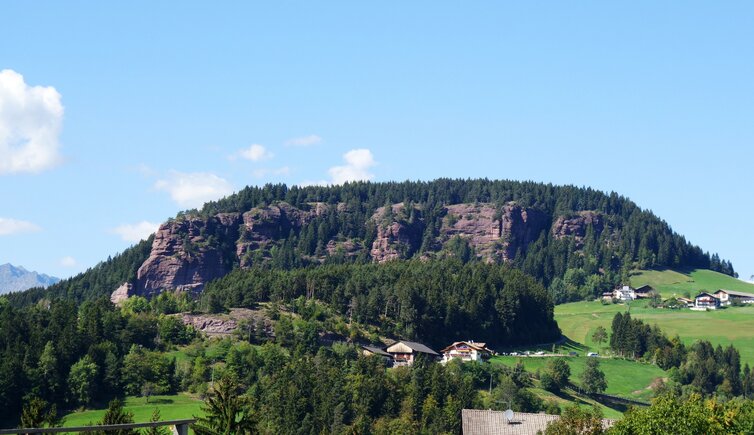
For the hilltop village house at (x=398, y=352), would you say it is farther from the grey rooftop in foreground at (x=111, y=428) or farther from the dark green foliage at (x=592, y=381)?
the grey rooftop in foreground at (x=111, y=428)

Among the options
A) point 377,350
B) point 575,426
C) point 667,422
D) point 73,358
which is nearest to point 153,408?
point 73,358

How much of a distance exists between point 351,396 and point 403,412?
821 centimetres

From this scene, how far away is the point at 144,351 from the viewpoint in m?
171

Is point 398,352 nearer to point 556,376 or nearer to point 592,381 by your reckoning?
point 556,376

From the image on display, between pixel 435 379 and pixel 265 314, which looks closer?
pixel 435 379

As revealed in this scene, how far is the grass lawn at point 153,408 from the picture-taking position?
135625 mm

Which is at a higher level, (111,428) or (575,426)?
(111,428)

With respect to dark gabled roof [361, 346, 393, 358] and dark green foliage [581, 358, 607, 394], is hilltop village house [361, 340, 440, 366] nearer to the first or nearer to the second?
dark gabled roof [361, 346, 393, 358]

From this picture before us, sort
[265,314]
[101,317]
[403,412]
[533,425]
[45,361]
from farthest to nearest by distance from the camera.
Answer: [265,314] → [101,317] → [45,361] → [403,412] → [533,425]

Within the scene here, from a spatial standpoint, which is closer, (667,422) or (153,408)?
(667,422)

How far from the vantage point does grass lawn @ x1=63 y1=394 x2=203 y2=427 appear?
135625 mm

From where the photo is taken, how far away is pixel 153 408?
14300 cm

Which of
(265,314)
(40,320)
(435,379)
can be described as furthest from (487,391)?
(40,320)

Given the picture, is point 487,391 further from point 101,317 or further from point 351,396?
point 101,317
